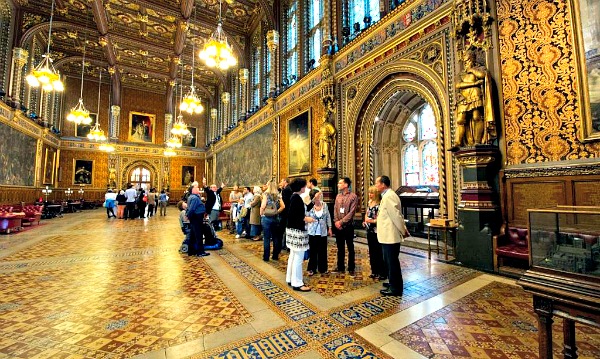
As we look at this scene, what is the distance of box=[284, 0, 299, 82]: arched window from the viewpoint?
11.9m

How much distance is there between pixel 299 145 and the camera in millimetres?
10797

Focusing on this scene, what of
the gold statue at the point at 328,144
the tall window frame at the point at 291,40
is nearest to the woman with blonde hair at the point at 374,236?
the gold statue at the point at 328,144

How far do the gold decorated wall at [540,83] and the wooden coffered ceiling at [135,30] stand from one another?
11.0 m

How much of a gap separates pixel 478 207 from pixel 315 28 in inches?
360

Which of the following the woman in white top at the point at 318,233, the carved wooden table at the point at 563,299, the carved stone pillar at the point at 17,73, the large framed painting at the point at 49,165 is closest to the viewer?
the carved wooden table at the point at 563,299

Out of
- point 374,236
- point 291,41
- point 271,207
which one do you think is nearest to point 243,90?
point 291,41

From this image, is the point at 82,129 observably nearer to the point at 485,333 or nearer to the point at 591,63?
the point at 485,333

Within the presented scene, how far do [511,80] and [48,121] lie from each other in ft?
83.1

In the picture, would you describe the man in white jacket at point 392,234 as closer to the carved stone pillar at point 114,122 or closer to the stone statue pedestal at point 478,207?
the stone statue pedestal at point 478,207

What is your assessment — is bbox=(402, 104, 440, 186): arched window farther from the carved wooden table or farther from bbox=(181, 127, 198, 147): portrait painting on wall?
bbox=(181, 127, 198, 147): portrait painting on wall

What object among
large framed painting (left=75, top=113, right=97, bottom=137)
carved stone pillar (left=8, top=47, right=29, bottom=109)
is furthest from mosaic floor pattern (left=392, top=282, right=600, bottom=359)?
large framed painting (left=75, top=113, right=97, bottom=137)

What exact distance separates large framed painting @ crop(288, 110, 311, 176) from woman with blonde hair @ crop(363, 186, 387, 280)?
19.9 feet

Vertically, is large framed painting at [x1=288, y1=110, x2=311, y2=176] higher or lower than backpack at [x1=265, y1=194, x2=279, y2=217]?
higher

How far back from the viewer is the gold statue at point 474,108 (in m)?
4.62
